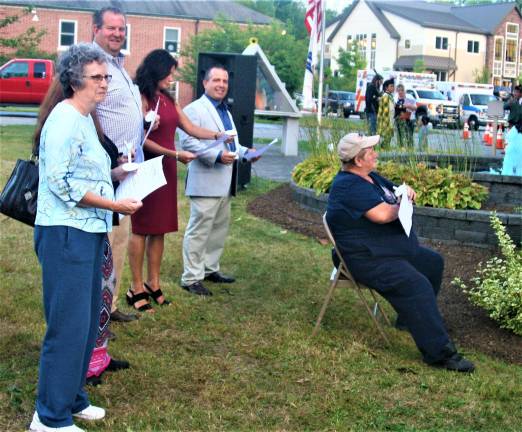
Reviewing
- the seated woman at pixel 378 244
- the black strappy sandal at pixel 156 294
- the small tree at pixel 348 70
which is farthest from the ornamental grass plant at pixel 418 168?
the small tree at pixel 348 70

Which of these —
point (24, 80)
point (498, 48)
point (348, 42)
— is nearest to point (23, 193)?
point (24, 80)

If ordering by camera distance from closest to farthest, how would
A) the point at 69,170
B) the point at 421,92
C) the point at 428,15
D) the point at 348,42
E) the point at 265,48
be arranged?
the point at 69,170, the point at 265,48, the point at 421,92, the point at 428,15, the point at 348,42

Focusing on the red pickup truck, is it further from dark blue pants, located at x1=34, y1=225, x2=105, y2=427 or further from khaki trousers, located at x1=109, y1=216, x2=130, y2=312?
dark blue pants, located at x1=34, y1=225, x2=105, y2=427

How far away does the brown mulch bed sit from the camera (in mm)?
5605

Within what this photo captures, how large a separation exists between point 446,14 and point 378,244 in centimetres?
7112

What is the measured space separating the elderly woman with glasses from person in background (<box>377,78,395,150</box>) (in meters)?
8.06

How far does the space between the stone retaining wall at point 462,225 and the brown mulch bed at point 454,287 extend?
0.35 feet

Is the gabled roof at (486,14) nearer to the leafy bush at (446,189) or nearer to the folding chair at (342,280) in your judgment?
the leafy bush at (446,189)

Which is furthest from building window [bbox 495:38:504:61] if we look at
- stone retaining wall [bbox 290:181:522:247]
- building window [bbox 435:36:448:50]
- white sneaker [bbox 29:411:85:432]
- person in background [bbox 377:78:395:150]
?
white sneaker [bbox 29:411:85:432]

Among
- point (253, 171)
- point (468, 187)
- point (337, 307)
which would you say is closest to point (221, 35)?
point (253, 171)

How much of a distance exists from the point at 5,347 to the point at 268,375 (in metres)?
1.71

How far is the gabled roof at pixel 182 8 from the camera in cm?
4684

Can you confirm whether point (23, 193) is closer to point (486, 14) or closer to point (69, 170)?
point (69, 170)

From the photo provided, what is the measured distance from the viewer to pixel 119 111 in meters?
5.17
